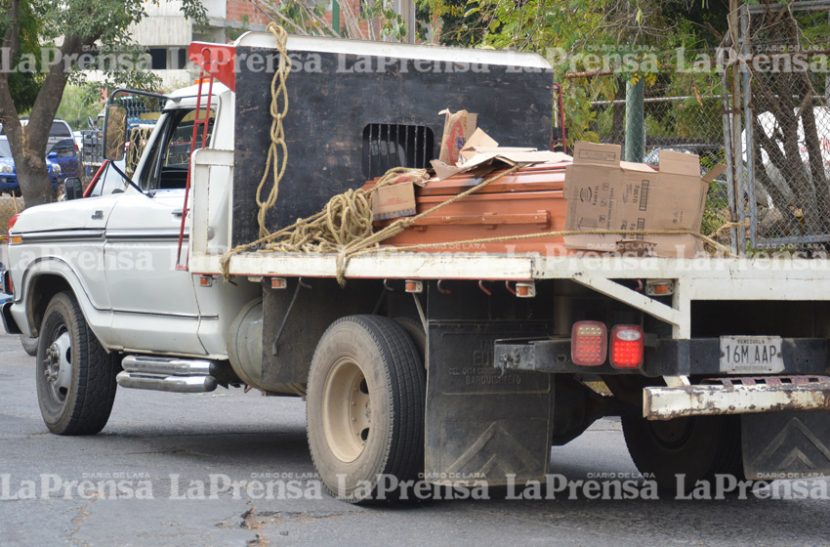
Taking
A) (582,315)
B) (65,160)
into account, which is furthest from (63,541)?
(65,160)

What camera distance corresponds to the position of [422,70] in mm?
8375

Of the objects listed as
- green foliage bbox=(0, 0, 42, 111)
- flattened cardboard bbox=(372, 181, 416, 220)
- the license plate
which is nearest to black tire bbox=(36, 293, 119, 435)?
flattened cardboard bbox=(372, 181, 416, 220)

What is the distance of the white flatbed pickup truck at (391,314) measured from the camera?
5695 mm

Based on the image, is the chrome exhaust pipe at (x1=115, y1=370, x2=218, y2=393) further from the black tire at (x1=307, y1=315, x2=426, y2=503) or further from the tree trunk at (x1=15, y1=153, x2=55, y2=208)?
the tree trunk at (x1=15, y1=153, x2=55, y2=208)

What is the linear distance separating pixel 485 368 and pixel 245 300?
2.14 m

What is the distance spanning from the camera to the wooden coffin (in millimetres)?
6371

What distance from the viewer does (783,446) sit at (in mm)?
6180

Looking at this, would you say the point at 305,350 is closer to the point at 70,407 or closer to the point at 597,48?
the point at 70,407

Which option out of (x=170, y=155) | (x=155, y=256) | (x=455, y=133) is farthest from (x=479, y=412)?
(x=170, y=155)

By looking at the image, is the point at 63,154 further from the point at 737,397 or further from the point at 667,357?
the point at 737,397

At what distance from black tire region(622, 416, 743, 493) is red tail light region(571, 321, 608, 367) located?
5.48 feet

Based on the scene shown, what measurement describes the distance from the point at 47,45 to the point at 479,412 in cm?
1819

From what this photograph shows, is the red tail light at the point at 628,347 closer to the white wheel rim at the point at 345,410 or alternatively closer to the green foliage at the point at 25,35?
the white wheel rim at the point at 345,410

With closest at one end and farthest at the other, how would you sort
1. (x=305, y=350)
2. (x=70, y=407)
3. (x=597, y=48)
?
(x=305, y=350)
(x=70, y=407)
(x=597, y=48)
